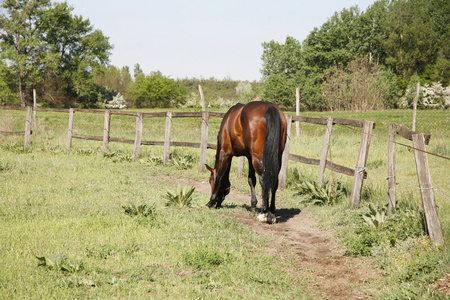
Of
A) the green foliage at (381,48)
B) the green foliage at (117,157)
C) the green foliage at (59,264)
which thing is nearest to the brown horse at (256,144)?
the green foliage at (59,264)

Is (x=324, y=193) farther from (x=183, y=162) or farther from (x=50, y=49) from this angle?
(x=50, y=49)

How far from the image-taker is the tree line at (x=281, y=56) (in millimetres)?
48562

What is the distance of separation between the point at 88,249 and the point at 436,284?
347 centimetres

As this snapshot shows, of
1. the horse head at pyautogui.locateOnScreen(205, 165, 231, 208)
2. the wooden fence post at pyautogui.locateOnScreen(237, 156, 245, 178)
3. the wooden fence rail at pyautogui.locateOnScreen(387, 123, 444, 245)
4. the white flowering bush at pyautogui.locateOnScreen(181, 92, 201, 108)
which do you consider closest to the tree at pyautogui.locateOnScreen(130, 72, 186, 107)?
the white flowering bush at pyautogui.locateOnScreen(181, 92, 201, 108)

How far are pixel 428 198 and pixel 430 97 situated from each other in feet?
144

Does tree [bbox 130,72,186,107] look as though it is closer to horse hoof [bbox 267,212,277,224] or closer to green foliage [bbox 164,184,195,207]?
green foliage [bbox 164,184,195,207]

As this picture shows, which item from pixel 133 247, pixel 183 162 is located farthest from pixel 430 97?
pixel 133 247

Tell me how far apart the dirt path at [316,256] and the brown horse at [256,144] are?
1.36ft

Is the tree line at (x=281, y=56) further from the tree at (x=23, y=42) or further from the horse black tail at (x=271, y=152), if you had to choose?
the horse black tail at (x=271, y=152)

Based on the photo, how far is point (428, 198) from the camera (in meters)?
4.11

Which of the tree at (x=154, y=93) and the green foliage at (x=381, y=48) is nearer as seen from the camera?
the green foliage at (x=381, y=48)

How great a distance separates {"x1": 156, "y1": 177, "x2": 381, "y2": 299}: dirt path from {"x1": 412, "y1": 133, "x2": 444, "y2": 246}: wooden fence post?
763mm

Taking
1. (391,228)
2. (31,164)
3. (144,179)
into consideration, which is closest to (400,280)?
(391,228)

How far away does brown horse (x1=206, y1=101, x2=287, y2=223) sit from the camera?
5715 mm
